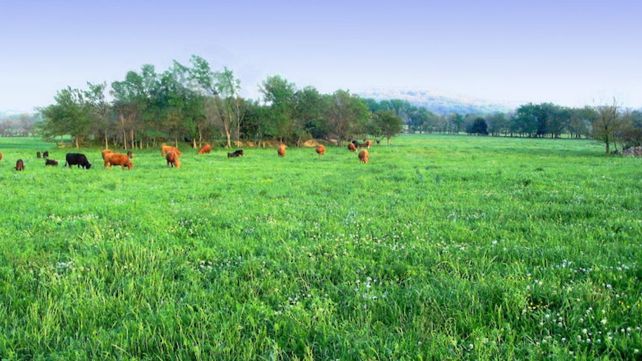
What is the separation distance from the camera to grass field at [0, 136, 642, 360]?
3.50 m

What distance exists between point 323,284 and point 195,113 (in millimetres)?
65217

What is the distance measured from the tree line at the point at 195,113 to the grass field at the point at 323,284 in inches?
2298

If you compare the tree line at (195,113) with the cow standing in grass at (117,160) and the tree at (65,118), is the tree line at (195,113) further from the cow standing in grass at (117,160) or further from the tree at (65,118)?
the cow standing in grass at (117,160)

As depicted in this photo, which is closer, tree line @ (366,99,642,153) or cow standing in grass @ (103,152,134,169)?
cow standing in grass @ (103,152,134,169)

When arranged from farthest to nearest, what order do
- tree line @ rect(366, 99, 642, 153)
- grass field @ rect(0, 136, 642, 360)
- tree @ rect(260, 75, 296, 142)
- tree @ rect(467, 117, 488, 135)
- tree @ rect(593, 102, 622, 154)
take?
tree @ rect(467, 117, 488, 135), tree @ rect(260, 75, 296, 142), tree line @ rect(366, 99, 642, 153), tree @ rect(593, 102, 622, 154), grass field @ rect(0, 136, 642, 360)

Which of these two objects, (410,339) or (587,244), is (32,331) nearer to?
(410,339)

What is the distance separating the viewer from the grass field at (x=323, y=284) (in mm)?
3502

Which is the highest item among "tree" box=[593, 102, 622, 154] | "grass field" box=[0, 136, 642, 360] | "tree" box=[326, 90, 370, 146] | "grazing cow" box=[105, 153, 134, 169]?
"tree" box=[326, 90, 370, 146]

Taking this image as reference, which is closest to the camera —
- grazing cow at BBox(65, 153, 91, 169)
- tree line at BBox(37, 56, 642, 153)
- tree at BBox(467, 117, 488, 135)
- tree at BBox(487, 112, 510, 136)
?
grazing cow at BBox(65, 153, 91, 169)

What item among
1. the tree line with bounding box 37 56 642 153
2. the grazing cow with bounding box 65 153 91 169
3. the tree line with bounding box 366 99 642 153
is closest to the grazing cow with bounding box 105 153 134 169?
the grazing cow with bounding box 65 153 91 169

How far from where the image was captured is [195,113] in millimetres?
64875

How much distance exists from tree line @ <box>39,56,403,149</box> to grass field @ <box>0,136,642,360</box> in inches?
2298

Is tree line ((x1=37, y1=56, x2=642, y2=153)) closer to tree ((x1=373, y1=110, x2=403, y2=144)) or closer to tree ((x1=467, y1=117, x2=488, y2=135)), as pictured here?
tree ((x1=373, y1=110, x2=403, y2=144))

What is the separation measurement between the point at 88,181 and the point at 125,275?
17632 mm
